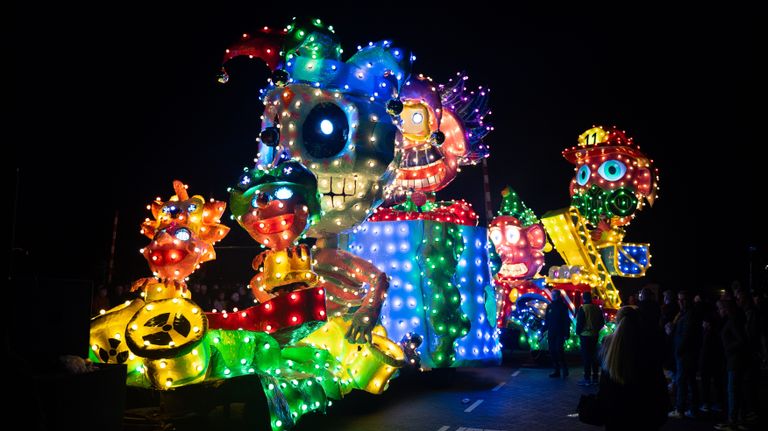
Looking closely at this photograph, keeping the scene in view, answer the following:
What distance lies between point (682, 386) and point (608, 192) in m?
9.60

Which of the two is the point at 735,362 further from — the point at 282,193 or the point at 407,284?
the point at 282,193

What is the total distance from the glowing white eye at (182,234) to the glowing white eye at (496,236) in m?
10.7

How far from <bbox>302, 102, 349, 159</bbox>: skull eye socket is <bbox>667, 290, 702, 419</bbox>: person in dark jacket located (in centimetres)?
477

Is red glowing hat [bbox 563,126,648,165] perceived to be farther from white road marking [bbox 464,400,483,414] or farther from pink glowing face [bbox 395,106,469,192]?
white road marking [bbox 464,400,483,414]

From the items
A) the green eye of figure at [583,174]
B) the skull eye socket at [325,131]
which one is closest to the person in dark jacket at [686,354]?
the skull eye socket at [325,131]

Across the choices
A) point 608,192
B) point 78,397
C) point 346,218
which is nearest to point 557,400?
point 346,218

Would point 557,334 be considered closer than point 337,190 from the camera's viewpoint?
No

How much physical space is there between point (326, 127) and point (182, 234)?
83.5 inches

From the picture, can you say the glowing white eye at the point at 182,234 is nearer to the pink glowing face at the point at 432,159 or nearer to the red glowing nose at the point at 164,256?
the red glowing nose at the point at 164,256

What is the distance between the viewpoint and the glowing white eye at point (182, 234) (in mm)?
6602

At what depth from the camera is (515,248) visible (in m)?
16.0

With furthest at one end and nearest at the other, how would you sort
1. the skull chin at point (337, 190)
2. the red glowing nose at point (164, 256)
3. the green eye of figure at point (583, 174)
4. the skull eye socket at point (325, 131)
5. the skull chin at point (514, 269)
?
the green eye of figure at point (583, 174) < the skull chin at point (514, 269) < the skull chin at point (337, 190) < the skull eye socket at point (325, 131) < the red glowing nose at point (164, 256)

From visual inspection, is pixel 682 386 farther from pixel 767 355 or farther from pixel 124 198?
pixel 124 198

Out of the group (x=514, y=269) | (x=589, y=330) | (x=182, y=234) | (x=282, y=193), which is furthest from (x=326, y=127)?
(x=514, y=269)
